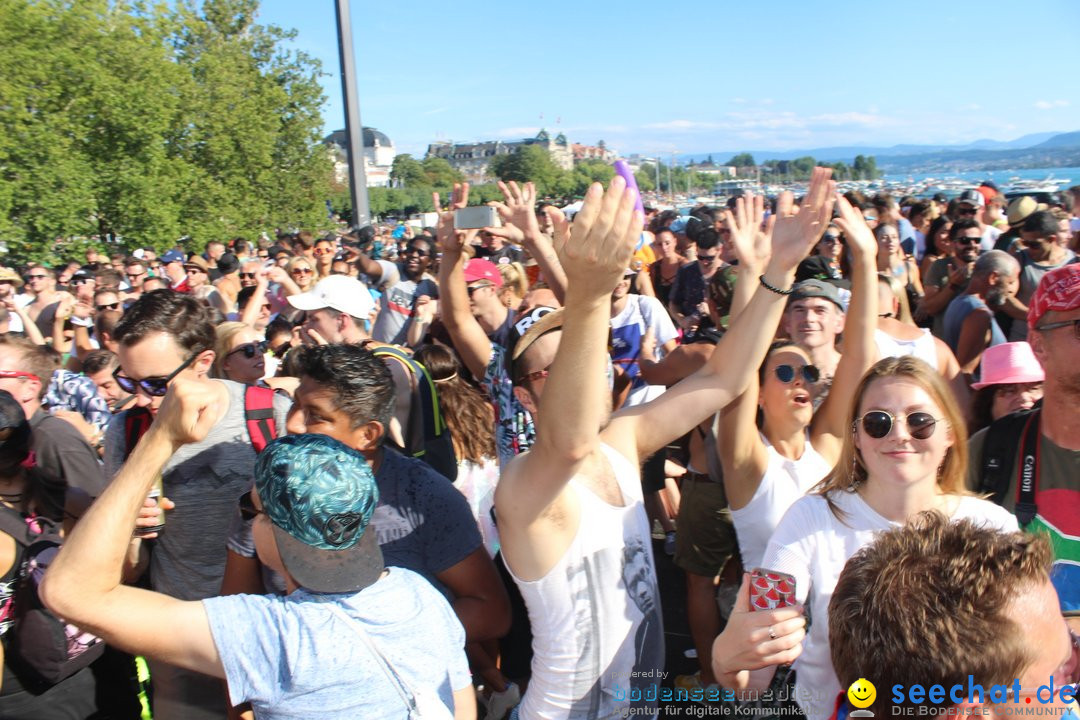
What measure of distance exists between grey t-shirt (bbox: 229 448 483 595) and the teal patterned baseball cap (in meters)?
0.57

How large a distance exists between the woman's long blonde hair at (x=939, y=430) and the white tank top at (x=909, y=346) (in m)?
1.65

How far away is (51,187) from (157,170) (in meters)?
3.45

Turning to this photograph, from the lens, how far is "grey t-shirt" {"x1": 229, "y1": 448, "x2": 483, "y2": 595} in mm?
2238

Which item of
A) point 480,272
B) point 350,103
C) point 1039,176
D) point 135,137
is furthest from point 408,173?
point 480,272

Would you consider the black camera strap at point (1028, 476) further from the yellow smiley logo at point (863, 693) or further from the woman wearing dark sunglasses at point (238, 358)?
the woman wearing dark sunglasses at point (238, 358)

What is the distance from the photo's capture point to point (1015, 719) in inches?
48.5

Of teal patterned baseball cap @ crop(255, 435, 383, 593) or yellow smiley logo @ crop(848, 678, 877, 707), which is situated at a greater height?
teal patterned baseball cap @ crop(255, 435, 383, 593)

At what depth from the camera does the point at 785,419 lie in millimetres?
2791

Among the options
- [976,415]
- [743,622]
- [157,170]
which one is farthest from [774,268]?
[157,170]

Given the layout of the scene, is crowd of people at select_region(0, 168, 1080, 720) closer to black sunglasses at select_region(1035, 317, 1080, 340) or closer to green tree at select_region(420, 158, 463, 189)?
black sunglasses at select_region(1035, 317, 1080, 340)

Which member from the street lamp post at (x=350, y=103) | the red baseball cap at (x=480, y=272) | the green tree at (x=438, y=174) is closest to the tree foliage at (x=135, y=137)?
the street lamp post at (x=350, y=103)

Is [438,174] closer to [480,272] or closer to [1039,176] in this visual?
[1039,176]

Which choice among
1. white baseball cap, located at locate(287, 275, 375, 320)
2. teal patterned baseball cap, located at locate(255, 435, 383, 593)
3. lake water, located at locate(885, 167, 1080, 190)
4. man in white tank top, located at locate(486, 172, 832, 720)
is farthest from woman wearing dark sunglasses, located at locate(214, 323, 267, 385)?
lake water, located at locate(885, 167, 1080, 190)

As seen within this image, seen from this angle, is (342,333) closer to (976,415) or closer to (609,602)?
(609,602)
